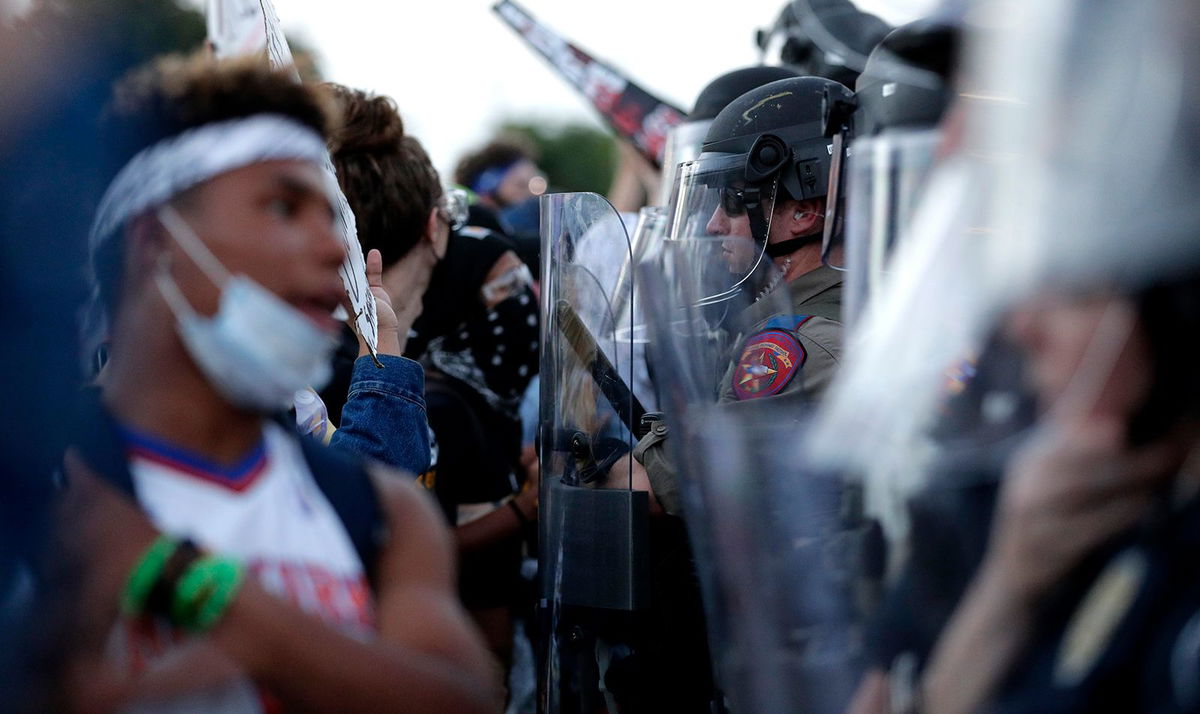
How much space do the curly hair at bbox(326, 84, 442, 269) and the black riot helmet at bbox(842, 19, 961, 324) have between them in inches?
72.1

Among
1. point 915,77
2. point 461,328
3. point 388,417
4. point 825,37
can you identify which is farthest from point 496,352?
point 915,77

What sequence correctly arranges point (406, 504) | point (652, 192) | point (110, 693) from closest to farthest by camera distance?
point (110, 693), point (406, 504), point (652, 192)

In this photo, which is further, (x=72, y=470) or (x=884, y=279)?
A: (x=884, y=279)

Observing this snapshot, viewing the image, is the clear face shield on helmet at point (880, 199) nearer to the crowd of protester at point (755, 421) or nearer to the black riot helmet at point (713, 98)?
the crowd of protester at point (755, 421)

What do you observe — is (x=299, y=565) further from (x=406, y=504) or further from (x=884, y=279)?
(x=884, y=279)

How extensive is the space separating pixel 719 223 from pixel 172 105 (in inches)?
69.6

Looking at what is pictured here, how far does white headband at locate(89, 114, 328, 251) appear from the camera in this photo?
1363 millimetres

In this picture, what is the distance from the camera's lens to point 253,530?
1.34 metres

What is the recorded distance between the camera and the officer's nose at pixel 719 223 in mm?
2951

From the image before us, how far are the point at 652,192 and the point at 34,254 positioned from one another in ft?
15.0

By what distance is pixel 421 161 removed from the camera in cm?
335

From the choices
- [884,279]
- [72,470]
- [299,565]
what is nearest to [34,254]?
[72,470]

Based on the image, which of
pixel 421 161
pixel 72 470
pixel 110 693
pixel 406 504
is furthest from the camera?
pixel 421 161

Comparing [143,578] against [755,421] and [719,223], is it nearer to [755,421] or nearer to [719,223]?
[755,421]
